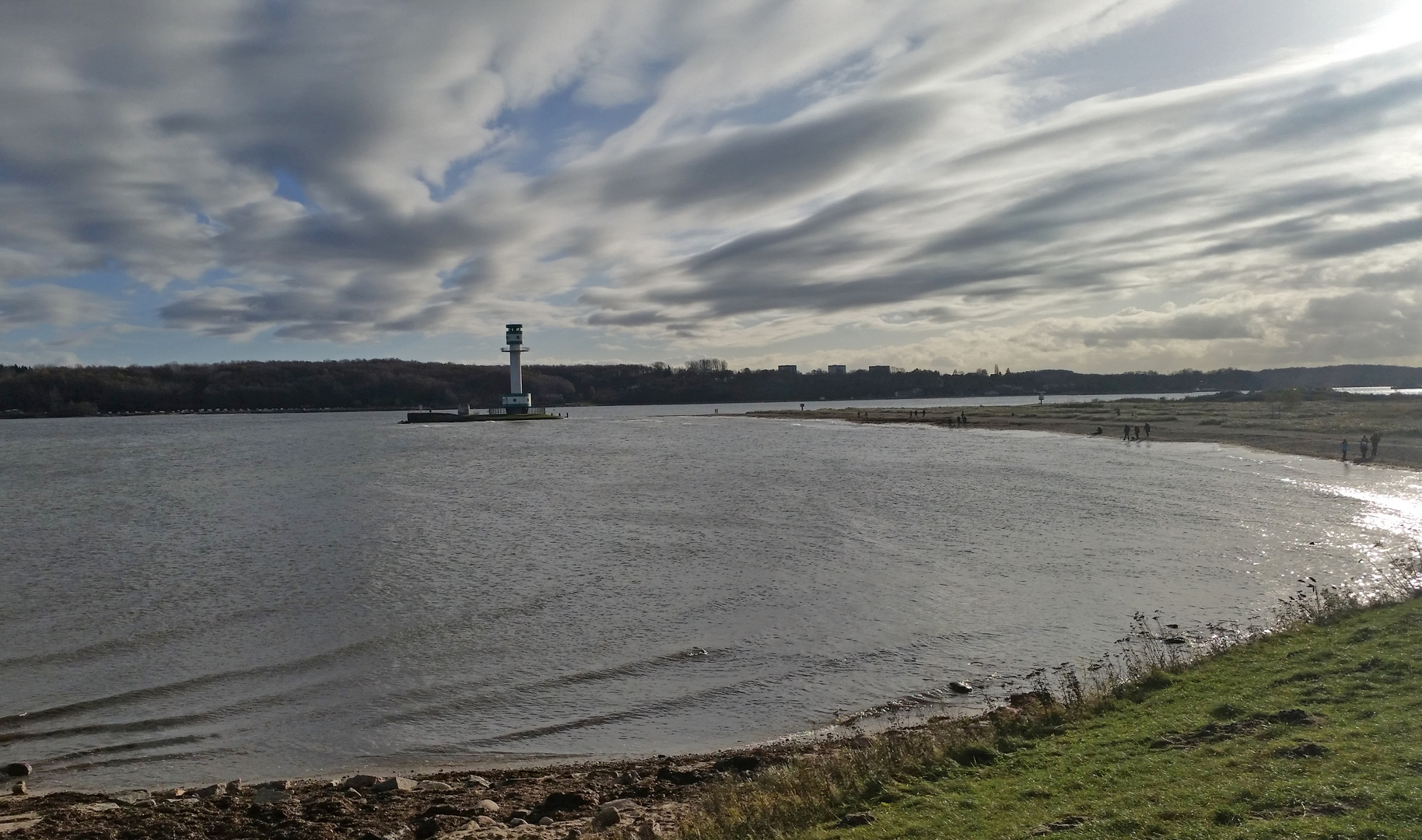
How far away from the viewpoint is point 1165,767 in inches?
290

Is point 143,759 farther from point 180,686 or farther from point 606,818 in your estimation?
point 606,818

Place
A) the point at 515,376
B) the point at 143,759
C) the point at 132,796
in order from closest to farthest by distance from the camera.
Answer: the point at 132,796 < the point at 143,759 < the point at 515,376

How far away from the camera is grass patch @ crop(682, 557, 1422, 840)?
5957mm

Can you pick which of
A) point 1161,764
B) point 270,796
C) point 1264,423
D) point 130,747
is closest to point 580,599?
point 130,747

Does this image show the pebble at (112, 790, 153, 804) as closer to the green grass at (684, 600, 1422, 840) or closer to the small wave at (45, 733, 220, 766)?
the small wave at (45, 733, 220, 766)

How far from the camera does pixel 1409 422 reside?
61.2 metres

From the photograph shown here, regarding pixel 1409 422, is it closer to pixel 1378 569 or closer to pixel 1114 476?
pixel 1114 476

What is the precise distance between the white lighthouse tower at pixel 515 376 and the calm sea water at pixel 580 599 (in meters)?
88.2

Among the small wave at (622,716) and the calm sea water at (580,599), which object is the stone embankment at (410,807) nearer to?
the calm sea water at (580,599)

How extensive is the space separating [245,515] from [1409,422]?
2917 inches

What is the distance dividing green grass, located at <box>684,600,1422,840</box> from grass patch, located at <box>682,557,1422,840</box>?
2 centimetres

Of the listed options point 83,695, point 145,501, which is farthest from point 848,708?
point 145,501

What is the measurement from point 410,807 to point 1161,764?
7.63 m

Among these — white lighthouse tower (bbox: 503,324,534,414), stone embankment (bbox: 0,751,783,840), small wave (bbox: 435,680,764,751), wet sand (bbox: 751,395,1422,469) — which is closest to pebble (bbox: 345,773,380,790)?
stone embankment (bbox: 0,751,783,840)
